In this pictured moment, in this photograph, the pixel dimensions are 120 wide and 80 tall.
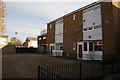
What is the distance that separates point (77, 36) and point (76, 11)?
4253 millimetres

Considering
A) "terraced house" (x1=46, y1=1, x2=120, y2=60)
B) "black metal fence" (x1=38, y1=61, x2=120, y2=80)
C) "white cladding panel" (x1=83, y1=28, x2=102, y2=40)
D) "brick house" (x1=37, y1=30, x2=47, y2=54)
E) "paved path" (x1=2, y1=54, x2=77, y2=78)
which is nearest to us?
"black metal fence" (x1=38, y1=61, x2=120, y2=80)

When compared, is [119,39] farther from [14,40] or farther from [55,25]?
[14,40]

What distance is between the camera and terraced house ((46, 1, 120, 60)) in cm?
1325

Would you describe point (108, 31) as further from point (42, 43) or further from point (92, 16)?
point (42, 43)

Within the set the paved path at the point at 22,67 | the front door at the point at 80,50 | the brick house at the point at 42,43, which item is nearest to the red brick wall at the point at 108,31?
the front door at the point at 80,50

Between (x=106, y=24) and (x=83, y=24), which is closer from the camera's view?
(x=106, y=24)

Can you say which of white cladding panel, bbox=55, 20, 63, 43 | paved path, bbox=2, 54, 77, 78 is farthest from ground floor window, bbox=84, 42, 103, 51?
white cladding panel, bbox=55, 20, 63, 43

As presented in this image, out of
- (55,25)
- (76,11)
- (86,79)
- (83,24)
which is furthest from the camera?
(55,25)

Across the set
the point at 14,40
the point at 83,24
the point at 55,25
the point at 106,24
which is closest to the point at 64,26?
the point at 55,25

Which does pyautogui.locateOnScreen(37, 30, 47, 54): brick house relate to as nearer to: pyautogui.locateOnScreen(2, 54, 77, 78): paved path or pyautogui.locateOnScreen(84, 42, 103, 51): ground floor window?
pyautogui.locateOnScreen(2, 54, 77, 78): paved path

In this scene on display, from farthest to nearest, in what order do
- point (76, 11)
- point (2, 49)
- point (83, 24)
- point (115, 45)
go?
point (2, 49), point (76, 11), point (83, 24), point (115, 45)

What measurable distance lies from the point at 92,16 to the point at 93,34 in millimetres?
2626

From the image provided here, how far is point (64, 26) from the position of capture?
858 inches

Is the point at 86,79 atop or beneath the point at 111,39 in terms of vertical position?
beneath
